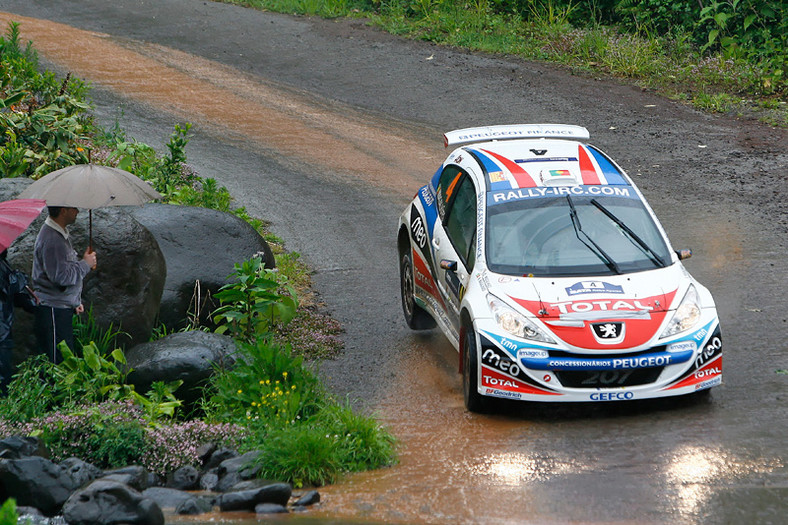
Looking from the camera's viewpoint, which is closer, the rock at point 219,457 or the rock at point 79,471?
the rock at point 79,471

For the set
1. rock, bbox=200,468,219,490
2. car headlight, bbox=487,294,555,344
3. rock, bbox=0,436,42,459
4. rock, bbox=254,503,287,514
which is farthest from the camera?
car headlight, bbox=487,294,555,344

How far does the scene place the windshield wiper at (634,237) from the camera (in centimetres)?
855

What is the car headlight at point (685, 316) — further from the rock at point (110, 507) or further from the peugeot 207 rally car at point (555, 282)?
the rock at point (110, 507)

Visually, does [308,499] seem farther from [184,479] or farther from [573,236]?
[573,236]

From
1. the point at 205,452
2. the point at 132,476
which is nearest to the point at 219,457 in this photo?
the point at 205,452

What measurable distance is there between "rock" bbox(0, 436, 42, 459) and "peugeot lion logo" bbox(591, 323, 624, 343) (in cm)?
419

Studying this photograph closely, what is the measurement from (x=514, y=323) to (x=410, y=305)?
257 centimetres

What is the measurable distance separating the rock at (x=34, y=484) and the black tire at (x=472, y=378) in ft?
10.1

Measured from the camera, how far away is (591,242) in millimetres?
8633

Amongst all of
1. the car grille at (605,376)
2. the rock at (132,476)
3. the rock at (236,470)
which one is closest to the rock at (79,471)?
the rock at (132,476)

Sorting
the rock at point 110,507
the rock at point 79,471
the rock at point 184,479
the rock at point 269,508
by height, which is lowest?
the rock at point 184,479

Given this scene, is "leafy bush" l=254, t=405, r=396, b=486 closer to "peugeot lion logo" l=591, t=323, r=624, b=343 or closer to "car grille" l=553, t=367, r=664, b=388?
"car grille" l=553, t=367, r=664, b=388

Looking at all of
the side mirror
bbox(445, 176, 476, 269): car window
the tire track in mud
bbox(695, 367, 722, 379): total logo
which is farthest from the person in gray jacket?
the tire track in mud

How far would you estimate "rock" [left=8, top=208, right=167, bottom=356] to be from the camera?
9172 mm
